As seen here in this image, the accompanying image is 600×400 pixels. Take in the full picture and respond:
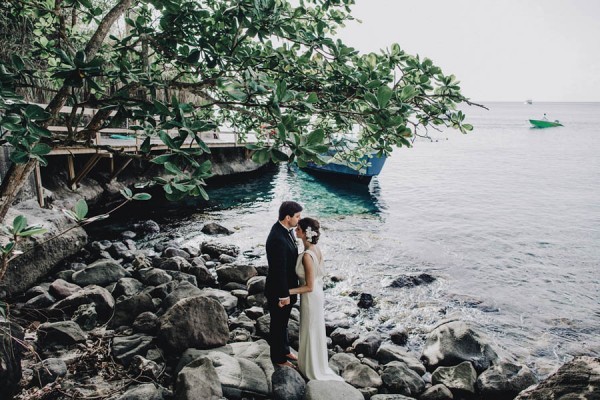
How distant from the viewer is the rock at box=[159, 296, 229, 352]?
490 centimetres

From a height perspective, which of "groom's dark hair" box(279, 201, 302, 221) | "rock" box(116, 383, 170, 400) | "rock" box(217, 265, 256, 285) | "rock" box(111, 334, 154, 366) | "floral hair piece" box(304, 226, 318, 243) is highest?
"groom's dark hair" box(279, 201, 302, 221)

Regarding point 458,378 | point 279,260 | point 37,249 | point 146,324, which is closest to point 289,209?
point 279,260

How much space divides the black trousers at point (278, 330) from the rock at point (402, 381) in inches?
57.3

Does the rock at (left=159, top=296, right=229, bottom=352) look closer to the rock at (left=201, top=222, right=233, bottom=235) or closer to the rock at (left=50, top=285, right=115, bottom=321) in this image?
the rock at (left=50, top=285, right=115, bottom=321)

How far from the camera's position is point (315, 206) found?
18.7 m

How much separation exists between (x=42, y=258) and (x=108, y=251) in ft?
8.73

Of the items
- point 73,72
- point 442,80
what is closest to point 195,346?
point 73,72

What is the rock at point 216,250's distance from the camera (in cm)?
1068

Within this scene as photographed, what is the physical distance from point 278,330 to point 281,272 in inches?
33.7

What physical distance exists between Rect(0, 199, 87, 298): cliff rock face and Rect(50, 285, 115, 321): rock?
3.36 feet

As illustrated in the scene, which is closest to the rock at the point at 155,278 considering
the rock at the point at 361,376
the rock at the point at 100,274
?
the rock at the point at 100,274

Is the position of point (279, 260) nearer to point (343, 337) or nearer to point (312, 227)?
point (312, 227)

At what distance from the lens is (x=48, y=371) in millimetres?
4098

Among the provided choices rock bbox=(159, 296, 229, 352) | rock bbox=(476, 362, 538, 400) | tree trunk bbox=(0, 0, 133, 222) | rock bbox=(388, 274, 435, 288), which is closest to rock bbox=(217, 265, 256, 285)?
rock bbox=(159, 296, 229, 352)
